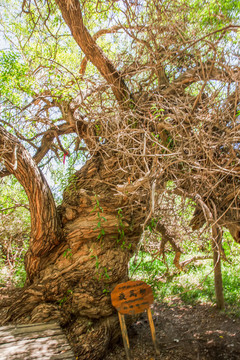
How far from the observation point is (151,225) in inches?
177

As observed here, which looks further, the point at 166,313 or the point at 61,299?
the point at 166,313

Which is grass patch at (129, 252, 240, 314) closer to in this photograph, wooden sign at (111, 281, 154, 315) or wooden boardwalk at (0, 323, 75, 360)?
wooden sign at (111, 281, 154, 315)

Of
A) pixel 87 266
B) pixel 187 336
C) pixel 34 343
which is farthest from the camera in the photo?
pixel 187 336

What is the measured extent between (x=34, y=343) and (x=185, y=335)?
2709mm

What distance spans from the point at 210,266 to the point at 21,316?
18.9ft

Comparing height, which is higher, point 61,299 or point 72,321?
point 61,299

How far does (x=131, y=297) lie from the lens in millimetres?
3832

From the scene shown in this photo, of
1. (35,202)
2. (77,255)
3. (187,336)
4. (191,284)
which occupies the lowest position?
(187,336)

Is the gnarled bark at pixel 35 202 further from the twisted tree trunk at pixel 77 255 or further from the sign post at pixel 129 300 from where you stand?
the sign post at pixel 129 300

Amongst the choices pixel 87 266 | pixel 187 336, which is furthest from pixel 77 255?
pixel 187 336

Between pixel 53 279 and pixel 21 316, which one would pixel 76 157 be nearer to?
pixel 53 279

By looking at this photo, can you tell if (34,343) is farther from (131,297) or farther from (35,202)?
(35,202)

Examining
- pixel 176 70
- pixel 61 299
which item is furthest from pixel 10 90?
pixel 61 299

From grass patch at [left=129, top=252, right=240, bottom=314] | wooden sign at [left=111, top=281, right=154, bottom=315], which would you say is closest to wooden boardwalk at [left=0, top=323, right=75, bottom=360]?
wooden sign at [left=111, top=281, right=154, bottom=315]
